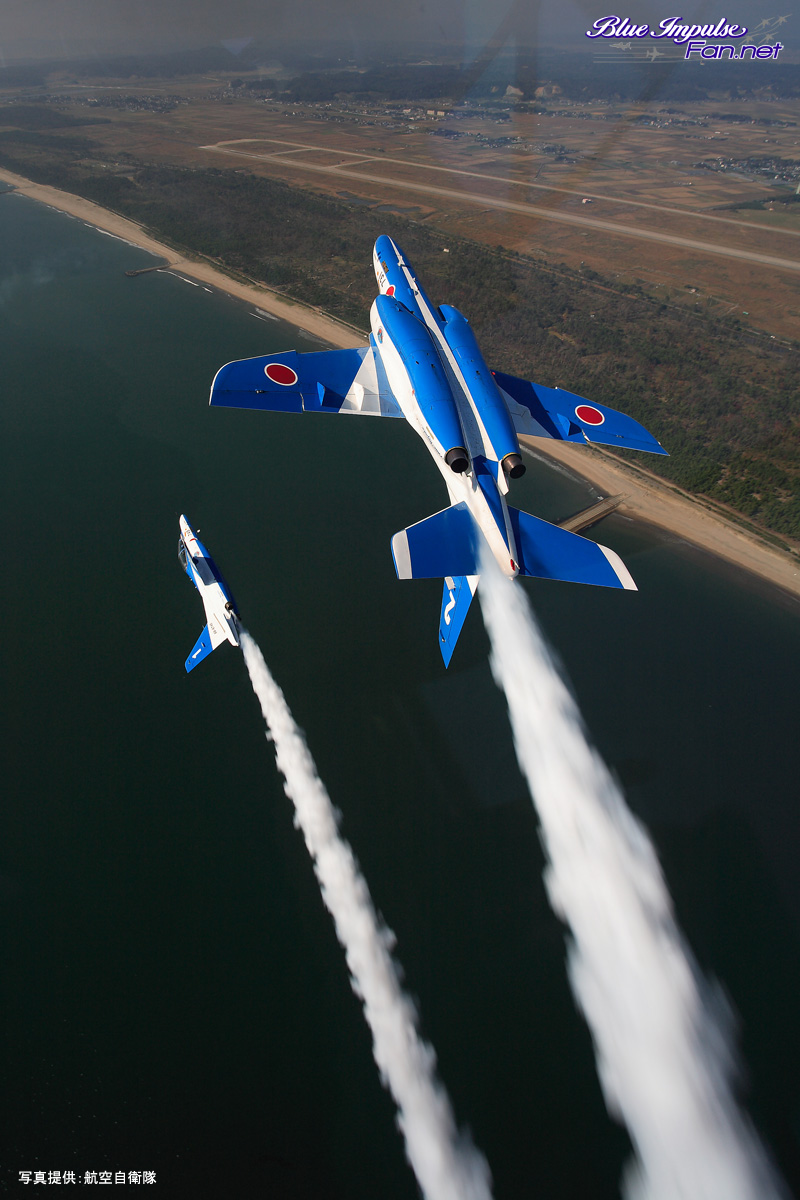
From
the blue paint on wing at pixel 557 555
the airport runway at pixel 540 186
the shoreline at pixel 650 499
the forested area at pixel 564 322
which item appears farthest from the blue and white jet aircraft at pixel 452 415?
the airport runway at pixel 540 186

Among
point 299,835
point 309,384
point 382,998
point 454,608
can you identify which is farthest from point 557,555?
point 382,998

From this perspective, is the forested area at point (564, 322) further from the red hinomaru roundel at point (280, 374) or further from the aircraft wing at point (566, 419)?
the red hinomaru roundel at point (280, 374)

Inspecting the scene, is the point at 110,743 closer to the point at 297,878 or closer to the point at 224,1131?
the point at 297,878

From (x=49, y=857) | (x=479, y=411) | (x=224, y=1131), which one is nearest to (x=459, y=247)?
(x=479, y=411)

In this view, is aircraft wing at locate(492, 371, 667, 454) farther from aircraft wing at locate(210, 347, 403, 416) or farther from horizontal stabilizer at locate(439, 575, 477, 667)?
horizontal stabilizer at locate(439, 575, 477, 667)

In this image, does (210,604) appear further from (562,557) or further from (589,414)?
(589,414)

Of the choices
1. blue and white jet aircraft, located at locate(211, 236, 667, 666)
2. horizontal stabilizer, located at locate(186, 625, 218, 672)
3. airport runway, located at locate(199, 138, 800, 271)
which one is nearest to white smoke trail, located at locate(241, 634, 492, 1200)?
horizontal stabilizer, located at locate(186, 625, 218, 672)
